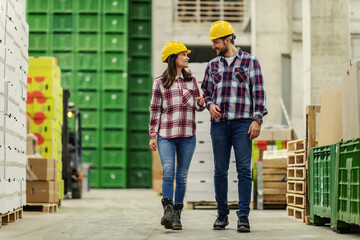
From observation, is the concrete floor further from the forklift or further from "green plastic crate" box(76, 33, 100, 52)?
"green plastic crate" box(76, 33, 100, 52)

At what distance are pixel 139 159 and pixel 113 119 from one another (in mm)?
1528

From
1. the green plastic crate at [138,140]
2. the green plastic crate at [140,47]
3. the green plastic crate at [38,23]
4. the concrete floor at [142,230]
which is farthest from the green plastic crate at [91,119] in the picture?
the concrete floor at [142,230]

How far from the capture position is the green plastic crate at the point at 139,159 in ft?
67.8

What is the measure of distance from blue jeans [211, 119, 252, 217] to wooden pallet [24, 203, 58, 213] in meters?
3.81

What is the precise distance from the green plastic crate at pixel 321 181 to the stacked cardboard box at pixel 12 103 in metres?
3.12

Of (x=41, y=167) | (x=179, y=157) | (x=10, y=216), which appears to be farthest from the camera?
(x=41, y=167)

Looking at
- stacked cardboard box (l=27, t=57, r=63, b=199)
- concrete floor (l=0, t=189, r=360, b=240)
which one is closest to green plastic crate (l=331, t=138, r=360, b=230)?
concrete floor (l=0, t=189, r=360, b=240)

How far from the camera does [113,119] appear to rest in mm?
20609

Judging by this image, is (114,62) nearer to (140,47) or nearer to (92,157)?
(140,47)

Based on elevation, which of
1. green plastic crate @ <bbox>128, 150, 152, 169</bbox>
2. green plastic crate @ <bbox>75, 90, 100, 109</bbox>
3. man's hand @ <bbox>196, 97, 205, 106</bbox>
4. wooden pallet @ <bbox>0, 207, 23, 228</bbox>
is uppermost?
green plastic crate @ <bbox>75, 90, 100, 109</bbox>

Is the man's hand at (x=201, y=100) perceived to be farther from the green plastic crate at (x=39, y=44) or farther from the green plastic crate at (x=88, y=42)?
the green plastic crate at (x=39, y=44)

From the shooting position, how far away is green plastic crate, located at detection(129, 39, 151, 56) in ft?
69.3

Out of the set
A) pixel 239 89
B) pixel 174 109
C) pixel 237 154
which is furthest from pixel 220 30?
pixel 237 154

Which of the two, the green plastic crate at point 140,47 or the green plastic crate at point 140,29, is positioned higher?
the green plastic crate at point 140,29
